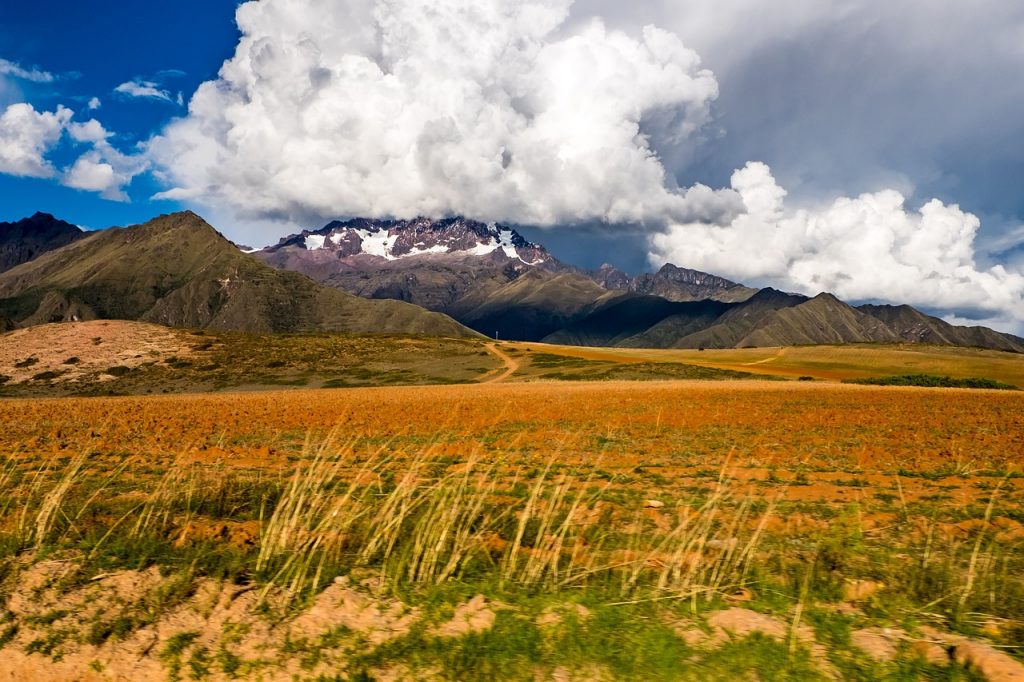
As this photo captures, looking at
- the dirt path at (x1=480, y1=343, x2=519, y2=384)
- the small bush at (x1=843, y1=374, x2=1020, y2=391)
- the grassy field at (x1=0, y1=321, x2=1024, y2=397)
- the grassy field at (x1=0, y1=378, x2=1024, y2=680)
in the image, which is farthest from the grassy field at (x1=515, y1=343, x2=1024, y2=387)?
the grassy field at (x1=0, y1=378, x2=1024, y2=680)

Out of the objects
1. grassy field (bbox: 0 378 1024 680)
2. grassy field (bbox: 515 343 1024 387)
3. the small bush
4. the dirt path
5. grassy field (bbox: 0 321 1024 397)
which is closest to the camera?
grassy field (bbox: 0 378 1024 680)

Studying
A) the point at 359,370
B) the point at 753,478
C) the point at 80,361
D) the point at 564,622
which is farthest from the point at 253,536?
the point at 80,361

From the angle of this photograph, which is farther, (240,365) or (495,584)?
(240,365)

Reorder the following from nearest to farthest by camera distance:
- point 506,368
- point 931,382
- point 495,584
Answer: point 495,584 → point 931,382 → point 506,368

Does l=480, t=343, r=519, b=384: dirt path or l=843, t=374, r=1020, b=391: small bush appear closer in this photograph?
l=843, t=374, r=1020, b=391: small bush

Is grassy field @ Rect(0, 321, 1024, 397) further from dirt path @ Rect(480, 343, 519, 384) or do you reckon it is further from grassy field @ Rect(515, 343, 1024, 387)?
grassy field @ Rect(515, 343, 1024, 387)

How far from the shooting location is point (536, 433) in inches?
968

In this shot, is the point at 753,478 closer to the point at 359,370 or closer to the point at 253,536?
the point at 253,536

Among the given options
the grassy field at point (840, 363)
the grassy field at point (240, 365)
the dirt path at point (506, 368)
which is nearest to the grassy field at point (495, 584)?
the dirt path at point (506, 368)

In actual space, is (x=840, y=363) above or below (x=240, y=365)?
above

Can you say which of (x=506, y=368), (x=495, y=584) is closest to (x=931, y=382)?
(x=506, y=368)

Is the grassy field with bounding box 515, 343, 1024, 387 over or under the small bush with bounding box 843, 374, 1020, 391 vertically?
over

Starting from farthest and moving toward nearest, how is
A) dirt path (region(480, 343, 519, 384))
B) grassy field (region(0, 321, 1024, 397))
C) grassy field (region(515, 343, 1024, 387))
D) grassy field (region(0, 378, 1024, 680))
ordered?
grassy field (region(515, 343, 1024, 387)) → dirt path (region(480, 343, 519, 384)) → grassy field (region(0, 321, 1024, 397)) → grassy field (region(0, 378, 1024, 680))

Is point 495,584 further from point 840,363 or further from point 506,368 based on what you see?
point 840,363
